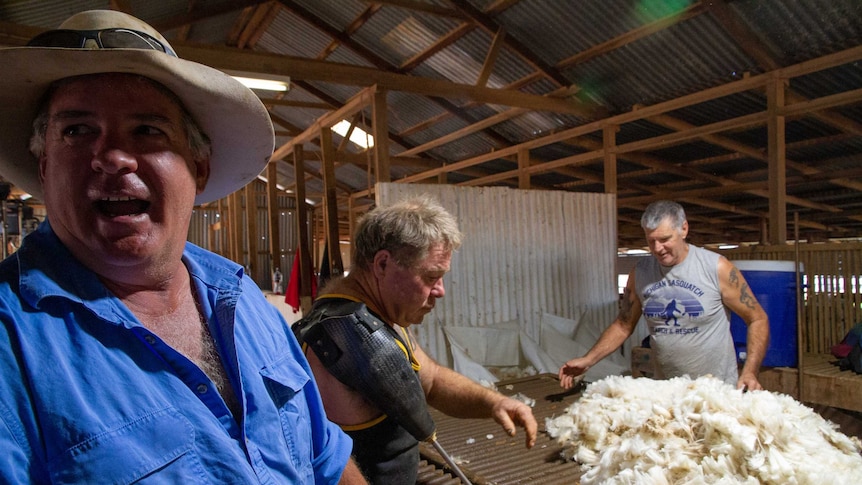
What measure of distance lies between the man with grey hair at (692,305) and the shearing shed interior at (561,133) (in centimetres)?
75

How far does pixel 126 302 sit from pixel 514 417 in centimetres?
161

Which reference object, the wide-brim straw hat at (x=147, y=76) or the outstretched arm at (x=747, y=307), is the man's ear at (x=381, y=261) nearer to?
the wide-brim straw hat at (x=147, y=76)

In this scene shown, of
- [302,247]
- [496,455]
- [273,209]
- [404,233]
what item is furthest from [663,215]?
[273,209]

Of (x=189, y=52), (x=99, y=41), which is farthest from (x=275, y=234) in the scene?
(x=99, y=41)

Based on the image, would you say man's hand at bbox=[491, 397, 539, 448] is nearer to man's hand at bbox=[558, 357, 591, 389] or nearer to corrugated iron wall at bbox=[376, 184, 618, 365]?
man's hand at bbox=[558, 357, 591, 389]

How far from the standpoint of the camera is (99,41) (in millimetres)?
1142

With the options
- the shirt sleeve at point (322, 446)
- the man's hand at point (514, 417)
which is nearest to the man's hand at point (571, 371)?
the man's hand at point (514, 417)

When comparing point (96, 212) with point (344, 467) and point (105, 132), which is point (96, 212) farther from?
point (344, 467)

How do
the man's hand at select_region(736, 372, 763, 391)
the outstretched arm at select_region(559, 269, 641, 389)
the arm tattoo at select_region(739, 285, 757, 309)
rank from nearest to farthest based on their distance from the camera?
1. the man's hand at select_region(736, 372, 763, 391)
2. the arm tattoo at select_region(739, 285, 757, 309)
3. the outstretched arm at select_region(559, 269, 641, 389)

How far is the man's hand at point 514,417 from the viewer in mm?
2151

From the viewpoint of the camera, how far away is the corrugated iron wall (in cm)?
608

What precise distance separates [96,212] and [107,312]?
0.22m

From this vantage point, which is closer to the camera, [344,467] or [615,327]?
[344,467]

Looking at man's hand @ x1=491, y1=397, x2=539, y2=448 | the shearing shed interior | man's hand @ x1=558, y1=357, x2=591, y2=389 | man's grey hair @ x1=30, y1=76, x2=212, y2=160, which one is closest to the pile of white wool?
the shearing shed interior
